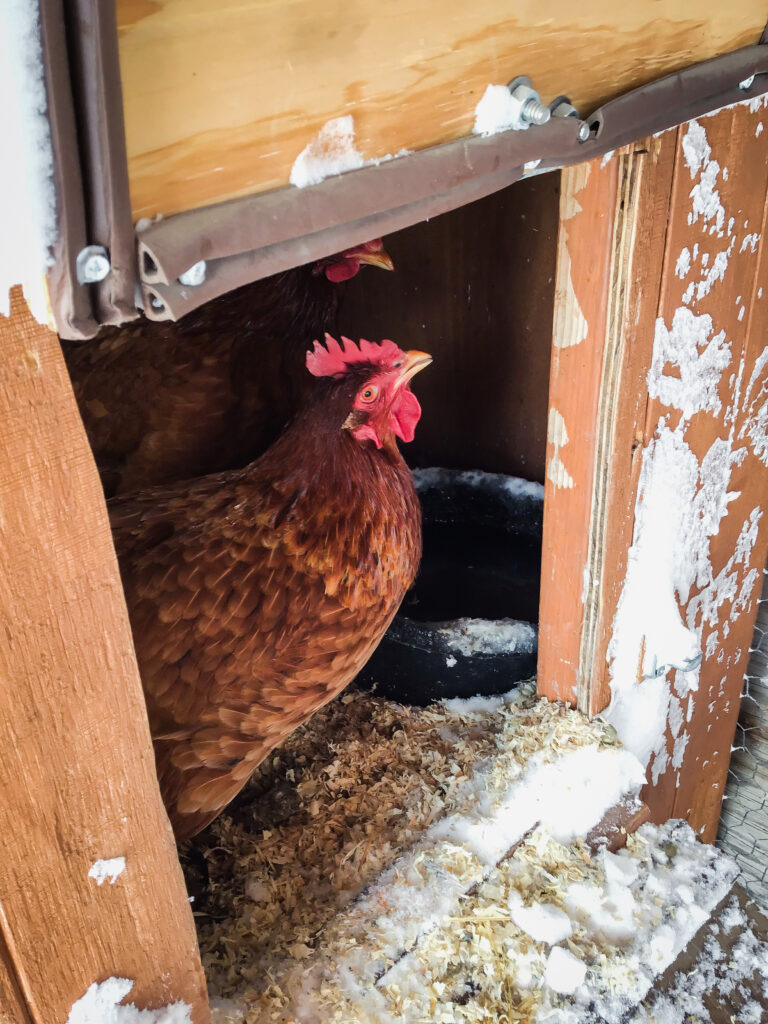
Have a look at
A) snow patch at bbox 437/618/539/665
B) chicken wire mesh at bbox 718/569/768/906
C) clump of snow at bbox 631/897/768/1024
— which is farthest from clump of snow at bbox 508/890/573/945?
chicken wire mesh at bbox 718/569/768/906

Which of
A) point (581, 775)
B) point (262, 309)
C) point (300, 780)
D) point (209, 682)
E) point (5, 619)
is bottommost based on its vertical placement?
point (300, 780)

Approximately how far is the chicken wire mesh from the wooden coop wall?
81 cm

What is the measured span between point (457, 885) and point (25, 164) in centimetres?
108

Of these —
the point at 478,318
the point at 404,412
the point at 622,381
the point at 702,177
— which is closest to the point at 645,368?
the point at 622,381

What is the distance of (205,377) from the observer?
1509 millimetres

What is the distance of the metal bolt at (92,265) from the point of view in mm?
490

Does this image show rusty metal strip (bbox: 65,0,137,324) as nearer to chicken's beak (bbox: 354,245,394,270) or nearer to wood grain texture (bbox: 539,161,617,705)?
wood grain texture (bbox: 539,161,617,705)

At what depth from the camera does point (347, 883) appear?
4.05 feet

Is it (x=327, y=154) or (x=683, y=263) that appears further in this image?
(x=683, y=263)

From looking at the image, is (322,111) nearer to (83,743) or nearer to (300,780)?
(83,743)

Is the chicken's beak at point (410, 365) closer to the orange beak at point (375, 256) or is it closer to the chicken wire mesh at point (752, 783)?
the orange beak at point (375, 256)

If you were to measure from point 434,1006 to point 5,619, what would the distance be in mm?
773

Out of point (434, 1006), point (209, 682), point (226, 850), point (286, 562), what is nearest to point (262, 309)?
point (286, 562)

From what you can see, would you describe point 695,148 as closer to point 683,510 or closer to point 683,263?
point 683,263
